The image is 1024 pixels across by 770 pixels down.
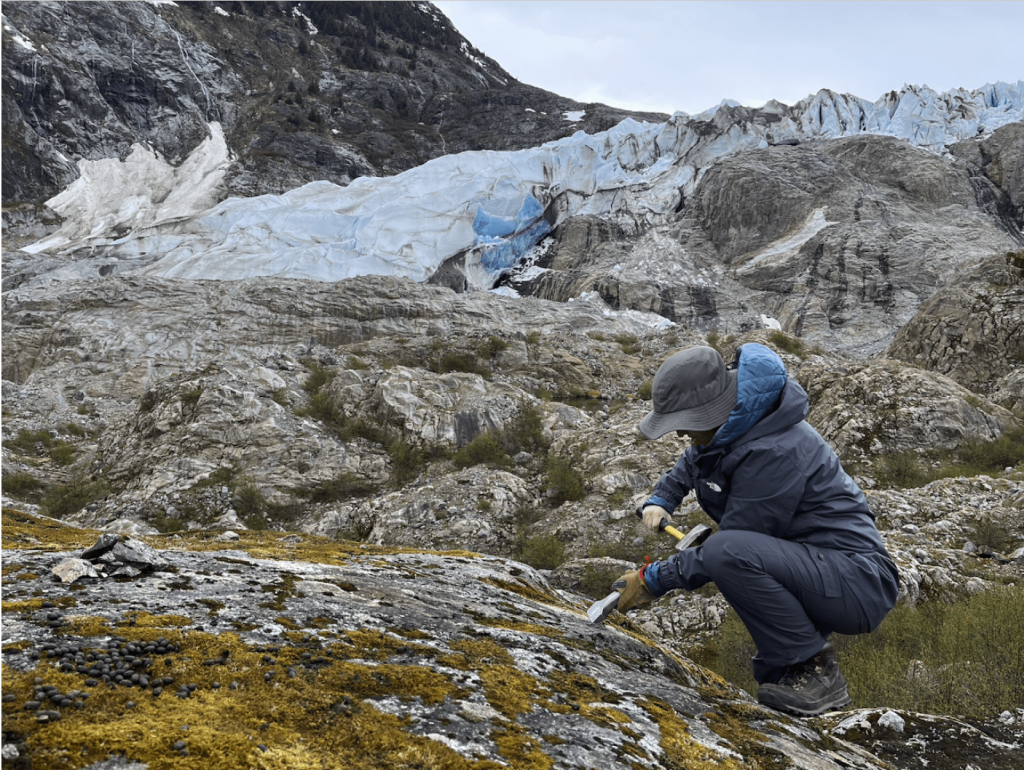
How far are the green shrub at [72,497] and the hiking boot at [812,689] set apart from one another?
58.8ft

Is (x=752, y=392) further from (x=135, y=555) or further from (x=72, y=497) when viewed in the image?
(x=72, y=497)

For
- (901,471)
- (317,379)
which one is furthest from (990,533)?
(317,379)

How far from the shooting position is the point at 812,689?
3.36 metres

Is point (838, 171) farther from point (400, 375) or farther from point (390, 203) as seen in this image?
point (400, 375)

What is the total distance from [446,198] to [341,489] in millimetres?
41759

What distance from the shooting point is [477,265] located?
5384cm

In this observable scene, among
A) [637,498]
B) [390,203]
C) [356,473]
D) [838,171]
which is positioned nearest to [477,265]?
[390,203]

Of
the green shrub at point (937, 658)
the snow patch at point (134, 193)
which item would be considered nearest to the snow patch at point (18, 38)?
the snow patch at point (134, 193)

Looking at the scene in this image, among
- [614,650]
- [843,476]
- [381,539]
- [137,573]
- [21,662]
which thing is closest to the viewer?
[21,662]

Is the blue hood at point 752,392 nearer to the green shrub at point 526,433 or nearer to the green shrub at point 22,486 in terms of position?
the green shrub at point 526,433

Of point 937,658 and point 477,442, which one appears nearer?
point 937,658

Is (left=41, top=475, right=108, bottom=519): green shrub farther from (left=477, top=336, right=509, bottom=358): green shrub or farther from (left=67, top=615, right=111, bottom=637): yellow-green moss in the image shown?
(left=477, top=336, right=509, bottom=358): green shrub

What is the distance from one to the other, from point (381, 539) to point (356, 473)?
3718 mm

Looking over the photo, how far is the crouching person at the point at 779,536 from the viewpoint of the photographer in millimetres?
3271
